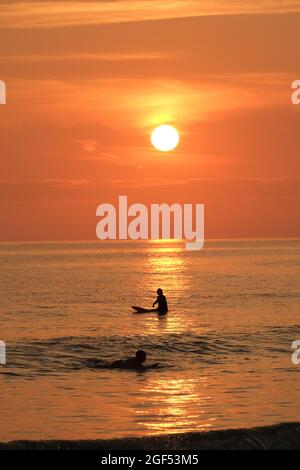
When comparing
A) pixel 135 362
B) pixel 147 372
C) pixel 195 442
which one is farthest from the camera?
pixel 135 362

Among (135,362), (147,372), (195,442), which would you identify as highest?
(135,362)

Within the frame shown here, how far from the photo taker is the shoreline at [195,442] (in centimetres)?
1975

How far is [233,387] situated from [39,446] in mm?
9988

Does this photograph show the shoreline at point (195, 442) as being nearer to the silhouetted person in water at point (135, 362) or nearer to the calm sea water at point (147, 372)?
the calm sea water at point (147, 372)

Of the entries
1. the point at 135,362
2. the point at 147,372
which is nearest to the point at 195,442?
the point at 147,372

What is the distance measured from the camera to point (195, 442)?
65.4 ft

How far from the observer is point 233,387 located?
2850 centimetres

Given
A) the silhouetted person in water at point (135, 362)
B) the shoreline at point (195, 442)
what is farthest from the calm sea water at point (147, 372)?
the shoreline at point (195, 442)

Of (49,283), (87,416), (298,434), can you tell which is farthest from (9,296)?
(298,434)

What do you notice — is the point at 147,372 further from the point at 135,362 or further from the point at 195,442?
the point at 195,442

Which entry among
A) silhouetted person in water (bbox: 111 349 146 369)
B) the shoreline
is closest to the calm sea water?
silhouetted person in water (bbox: 111 349 146 369)

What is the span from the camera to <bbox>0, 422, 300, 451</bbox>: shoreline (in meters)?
19.8

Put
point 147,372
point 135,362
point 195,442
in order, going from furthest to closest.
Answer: point 135,362, point 147,372, point 195,442
